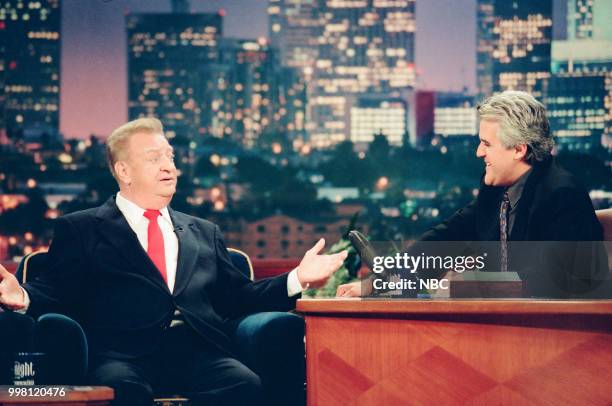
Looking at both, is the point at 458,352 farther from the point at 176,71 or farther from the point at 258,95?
the point at 176,71

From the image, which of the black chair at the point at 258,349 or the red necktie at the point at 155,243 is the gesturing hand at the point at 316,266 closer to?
the black chair at the point at 258,349

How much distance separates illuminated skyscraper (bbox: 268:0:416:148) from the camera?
15391mm

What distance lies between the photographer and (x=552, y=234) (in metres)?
2.87

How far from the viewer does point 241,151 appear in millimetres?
22125

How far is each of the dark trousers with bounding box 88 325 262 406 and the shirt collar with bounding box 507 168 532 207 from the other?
1076mm

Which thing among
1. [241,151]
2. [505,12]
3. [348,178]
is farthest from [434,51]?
[241,151]

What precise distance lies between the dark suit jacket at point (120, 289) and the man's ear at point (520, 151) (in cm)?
91

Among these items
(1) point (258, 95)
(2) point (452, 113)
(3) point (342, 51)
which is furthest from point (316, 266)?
(1) point (258, 95)

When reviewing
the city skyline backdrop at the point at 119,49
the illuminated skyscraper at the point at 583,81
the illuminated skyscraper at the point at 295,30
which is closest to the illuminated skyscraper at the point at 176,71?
the illuminated skyscraper at the point at 295,30

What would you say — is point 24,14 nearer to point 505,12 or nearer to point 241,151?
point 505,12

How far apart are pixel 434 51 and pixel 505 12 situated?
1.12 metres

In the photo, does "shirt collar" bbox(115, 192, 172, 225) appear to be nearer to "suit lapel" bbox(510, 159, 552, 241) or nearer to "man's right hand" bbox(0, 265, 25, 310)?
"man's right hand" bbox(0, 265, 25, 310)

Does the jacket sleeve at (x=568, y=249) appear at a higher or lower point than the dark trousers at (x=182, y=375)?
higher

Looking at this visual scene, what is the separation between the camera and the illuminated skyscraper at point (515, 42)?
33.6 ft
